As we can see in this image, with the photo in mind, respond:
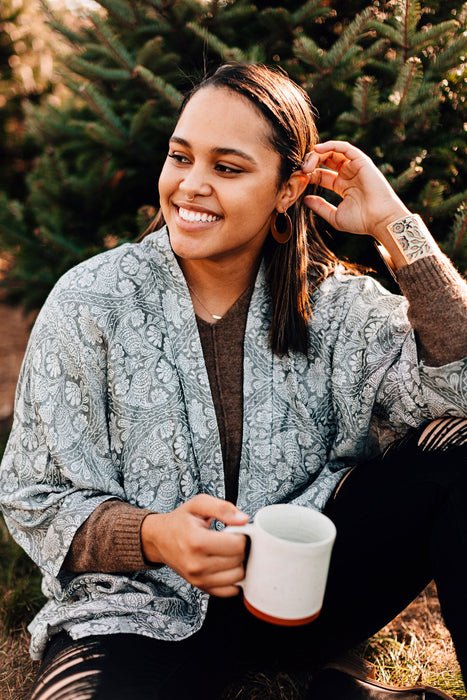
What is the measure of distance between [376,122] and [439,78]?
0.31m

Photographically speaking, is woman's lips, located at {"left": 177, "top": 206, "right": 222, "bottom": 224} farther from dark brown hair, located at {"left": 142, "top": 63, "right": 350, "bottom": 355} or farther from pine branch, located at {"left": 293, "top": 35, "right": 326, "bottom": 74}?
pine branch, located at {"left": 293, "top": 35, "right": 326, "bottom": 74}

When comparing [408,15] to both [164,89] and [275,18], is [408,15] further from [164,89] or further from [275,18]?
[164,89]

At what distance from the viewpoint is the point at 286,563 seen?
1279 mm

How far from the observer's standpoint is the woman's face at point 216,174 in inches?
69.5

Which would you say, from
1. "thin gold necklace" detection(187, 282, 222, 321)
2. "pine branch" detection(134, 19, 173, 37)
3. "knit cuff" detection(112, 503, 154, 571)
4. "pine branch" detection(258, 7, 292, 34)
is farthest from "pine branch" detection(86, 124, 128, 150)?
"knit cuff" detection(112, 503, 154, 571)

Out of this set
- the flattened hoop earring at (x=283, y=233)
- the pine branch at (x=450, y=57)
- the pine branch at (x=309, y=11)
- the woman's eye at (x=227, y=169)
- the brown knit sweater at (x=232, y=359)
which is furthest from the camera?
the pine branch at (x=309, y=11)

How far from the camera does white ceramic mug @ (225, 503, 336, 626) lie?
1.28 m

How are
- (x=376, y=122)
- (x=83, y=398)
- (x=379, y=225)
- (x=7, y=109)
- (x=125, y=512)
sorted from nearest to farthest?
1. (x=125, y=512)
2. (x=83, y=398)
3. (x=379, y=225)
4. (x=376, y=122)
5. (x=7, y=109)

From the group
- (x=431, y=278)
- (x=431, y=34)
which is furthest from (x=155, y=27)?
(x=431, y=278)

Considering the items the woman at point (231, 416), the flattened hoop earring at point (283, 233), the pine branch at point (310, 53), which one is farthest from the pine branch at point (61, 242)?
the pine branch at point (310, 53)

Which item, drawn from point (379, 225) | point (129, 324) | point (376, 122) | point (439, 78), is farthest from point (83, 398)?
point (439, 78)

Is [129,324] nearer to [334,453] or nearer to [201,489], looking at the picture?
[201,489]

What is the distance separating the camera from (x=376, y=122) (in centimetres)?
241

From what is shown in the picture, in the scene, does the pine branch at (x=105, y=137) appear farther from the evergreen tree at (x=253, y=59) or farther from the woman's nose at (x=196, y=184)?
the woman's nose at (x=196, y=184)
